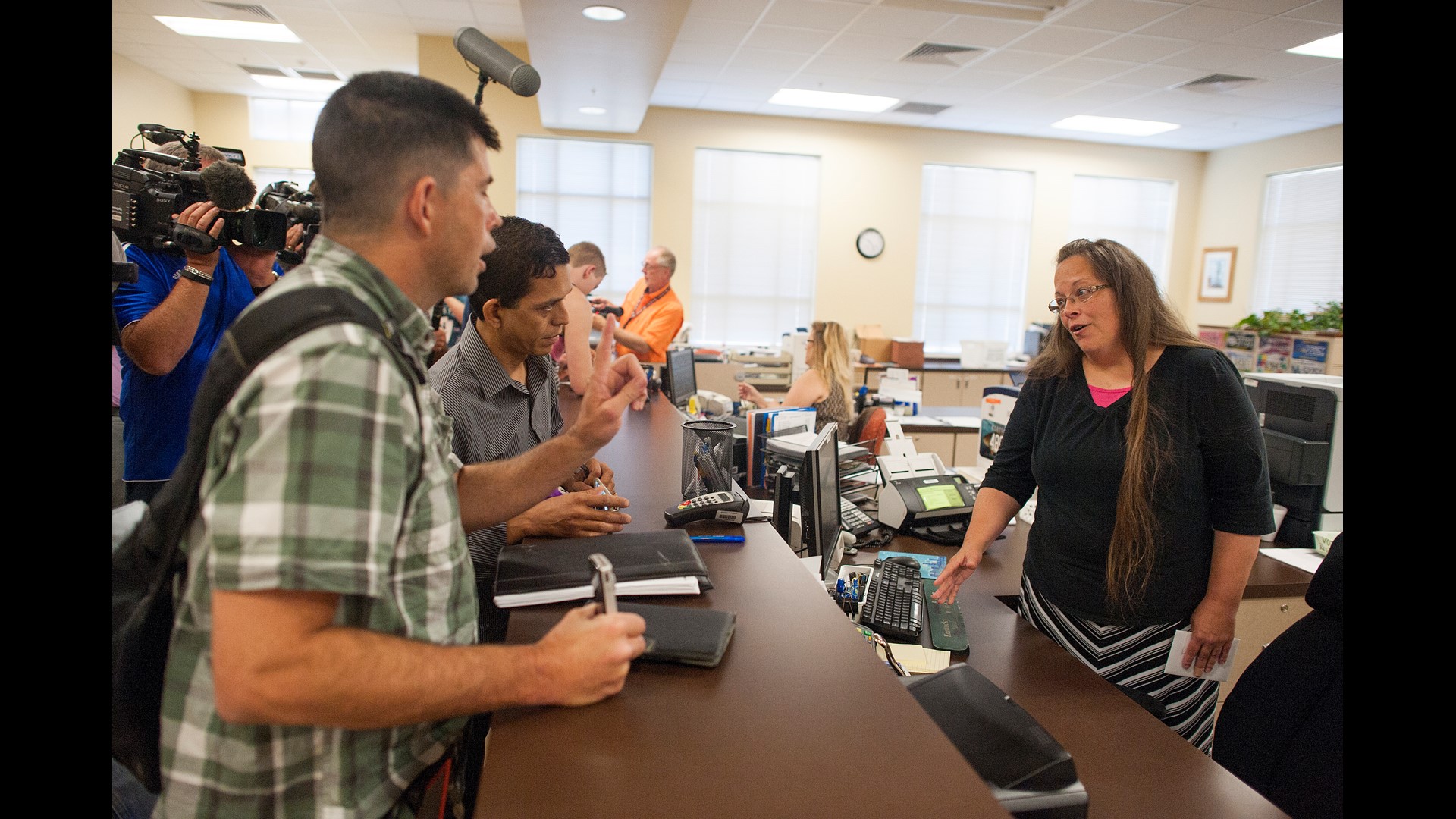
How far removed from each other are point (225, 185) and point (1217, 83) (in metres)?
6.98

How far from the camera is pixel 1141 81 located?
6.30 meters

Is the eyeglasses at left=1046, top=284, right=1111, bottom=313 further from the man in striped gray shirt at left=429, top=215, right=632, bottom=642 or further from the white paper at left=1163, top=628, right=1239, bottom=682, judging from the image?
the man in striped gray shirt at left=429, top=215, right=632, bottom=642

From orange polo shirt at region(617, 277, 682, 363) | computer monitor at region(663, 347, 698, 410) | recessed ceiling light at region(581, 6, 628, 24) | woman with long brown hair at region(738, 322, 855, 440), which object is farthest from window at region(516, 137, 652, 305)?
woman with long brown hair at region(738, 322, 855, 440)

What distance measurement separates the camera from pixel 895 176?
8.49 m

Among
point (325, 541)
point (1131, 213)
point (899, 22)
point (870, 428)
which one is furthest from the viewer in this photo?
point (1131, 213)

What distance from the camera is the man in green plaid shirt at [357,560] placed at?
0.70 metres

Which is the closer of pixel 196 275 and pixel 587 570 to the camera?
pixel 587 570

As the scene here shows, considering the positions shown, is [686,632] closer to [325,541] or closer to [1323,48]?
[325,541]

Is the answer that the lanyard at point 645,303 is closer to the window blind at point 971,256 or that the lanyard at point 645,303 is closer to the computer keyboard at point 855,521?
the computer keyboard at point 855,521

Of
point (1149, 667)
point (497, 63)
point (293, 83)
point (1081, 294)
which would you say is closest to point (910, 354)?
point (1081, 294)

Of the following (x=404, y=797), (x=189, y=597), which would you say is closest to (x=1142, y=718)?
(x=404, y=797)

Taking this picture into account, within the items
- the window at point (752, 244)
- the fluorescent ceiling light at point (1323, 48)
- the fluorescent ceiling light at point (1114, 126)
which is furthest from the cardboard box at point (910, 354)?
the fluorescent ceiling light at point (1323, 48)

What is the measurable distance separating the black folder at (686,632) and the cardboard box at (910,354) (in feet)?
22.5

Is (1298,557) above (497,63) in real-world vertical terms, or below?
below
